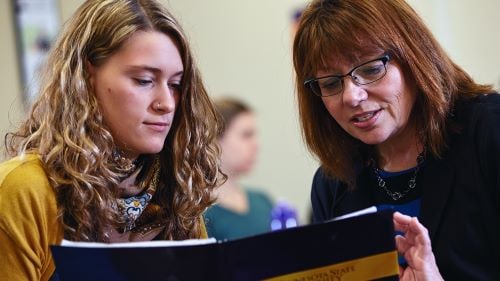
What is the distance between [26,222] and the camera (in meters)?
1.36

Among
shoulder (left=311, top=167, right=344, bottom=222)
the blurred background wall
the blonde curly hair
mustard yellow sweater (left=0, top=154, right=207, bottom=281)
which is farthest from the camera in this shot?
the blurred background wall

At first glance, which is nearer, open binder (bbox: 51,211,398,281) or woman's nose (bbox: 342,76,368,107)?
open binder (bbox: 51,211,398,281)

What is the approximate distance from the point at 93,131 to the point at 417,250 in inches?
27.4

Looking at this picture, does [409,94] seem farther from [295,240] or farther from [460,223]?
[295,240]

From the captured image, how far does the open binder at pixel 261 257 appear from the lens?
119 centimetres

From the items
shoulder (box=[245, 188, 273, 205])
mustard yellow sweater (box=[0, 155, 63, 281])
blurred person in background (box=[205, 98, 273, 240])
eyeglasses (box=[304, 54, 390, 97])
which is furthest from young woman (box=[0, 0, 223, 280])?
shoulder (box=[245, 188, 273, 205])

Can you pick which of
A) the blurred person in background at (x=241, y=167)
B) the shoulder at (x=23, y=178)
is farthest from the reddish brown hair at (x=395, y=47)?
the blurred person in background at (x=241, y=167)

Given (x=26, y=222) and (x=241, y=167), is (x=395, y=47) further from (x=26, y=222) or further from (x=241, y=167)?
(x=241, y=167)

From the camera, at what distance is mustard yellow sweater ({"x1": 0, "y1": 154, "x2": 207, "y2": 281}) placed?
1.35 metres

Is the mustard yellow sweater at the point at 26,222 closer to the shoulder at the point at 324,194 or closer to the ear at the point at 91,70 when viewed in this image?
the ear at the point at 91,70

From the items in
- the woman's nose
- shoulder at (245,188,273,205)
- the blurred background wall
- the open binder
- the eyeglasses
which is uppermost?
the eyeglasses

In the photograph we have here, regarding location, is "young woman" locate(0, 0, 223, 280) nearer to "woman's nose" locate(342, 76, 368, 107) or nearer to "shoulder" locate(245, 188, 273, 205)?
"woman's nose" locate(342, 76, 368, 107)

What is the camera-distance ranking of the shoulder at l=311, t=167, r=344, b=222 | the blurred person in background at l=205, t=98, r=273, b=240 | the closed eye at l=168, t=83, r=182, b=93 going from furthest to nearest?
the blurred person in background at l=205, t=98, r=273, b=240
the shoulder at l=311, t=167, r=344, b=222
the closed eye at l=168, t=83, r=182, b=93

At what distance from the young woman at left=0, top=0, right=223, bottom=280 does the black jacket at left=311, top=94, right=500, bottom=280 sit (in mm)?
540
